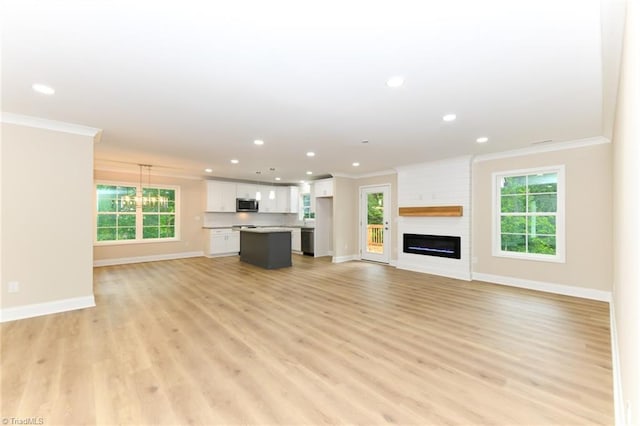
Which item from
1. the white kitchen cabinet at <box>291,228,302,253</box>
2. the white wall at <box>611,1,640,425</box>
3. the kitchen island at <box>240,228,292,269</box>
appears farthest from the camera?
the white kitchen cabinet at <box>291,228,302,253</box>

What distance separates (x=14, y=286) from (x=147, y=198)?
4.62m

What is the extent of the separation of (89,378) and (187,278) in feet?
12.0

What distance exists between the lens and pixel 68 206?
388cm

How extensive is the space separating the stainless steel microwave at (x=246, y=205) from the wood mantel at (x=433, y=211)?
495 cm

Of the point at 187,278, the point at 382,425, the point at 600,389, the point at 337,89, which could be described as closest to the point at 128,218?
the point at 187,278

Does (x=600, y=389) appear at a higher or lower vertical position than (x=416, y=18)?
lower

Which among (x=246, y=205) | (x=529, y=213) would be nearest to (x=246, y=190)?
(x=246, y=205)

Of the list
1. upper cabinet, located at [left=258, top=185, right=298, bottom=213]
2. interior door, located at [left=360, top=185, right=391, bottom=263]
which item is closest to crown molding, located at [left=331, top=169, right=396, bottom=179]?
interior door, located at [left=360, top=185, right=391, bottom=263]

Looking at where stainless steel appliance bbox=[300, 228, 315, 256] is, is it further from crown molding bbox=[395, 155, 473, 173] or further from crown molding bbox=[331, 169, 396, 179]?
crown molding bbox=[395, 155, 473, 173]

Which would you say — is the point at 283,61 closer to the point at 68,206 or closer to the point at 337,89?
the point at 337,89

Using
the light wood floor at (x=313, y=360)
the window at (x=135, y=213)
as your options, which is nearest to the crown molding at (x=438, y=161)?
the light wood floor at (x=313, y=360)

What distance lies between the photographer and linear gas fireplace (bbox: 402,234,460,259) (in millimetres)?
5980

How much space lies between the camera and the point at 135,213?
7.68 m

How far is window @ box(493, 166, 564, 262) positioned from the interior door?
273cm
